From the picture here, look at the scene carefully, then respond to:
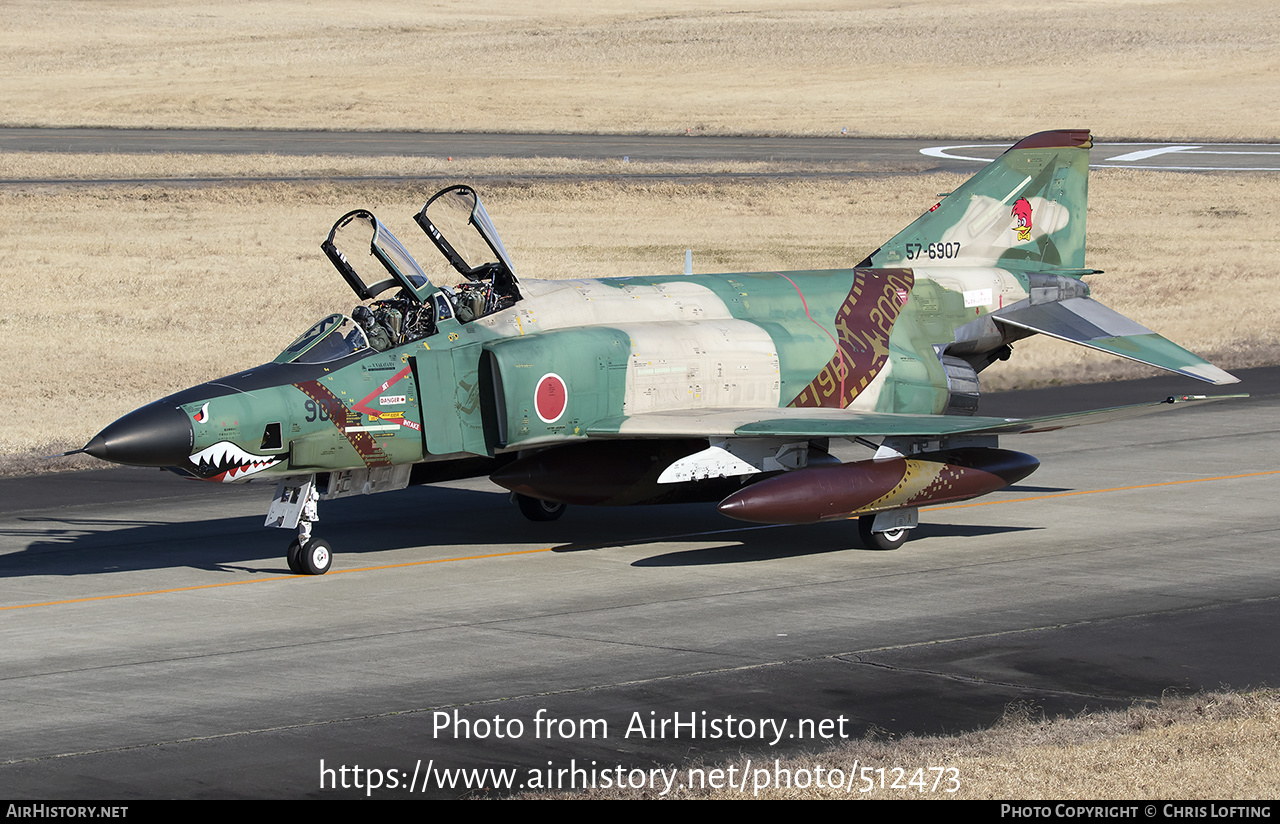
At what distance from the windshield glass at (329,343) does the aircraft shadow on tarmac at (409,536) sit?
Answer: 2.28m

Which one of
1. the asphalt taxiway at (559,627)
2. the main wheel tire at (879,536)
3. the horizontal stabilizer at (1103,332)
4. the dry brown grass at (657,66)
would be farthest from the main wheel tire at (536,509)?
the dry brown grass at (657,66)

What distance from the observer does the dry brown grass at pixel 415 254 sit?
95.9ft

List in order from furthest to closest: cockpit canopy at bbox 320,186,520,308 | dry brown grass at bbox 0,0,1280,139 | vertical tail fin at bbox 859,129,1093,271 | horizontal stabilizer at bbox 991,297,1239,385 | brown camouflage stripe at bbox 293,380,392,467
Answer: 1. dry brown grass at bbox 0,0,1280,139
2. vertical tail fin at bbox 859,129,1093,271
3. horizontal stabilizer at bbox 991,297,1239,385
4. cockpit canopy at bbox 320,186,520,308
5. brown camouflage stripe at bbox 293,380,392,467

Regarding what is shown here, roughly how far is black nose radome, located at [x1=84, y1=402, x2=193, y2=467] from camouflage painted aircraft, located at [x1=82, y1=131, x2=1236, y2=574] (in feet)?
0.06

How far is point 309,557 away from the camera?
597 inches

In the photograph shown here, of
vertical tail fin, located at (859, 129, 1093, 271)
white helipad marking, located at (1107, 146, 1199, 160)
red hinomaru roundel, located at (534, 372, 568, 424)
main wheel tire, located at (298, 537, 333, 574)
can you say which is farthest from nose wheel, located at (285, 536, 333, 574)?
white helipad marking, located at (1107, 146, 1199, 160)

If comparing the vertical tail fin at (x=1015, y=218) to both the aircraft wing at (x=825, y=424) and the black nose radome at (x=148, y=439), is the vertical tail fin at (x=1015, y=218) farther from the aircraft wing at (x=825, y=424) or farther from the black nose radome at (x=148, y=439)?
the black nose radome at (x=148, y=439)

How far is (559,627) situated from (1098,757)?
5.20 meters

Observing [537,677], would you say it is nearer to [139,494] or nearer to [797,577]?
[797,577]

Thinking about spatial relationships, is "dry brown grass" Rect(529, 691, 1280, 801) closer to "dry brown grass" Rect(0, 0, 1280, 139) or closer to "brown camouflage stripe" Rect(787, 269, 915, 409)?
"brown camouflage stripe" Rect(787, 269, 915, 409)

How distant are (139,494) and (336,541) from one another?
13.7 feet

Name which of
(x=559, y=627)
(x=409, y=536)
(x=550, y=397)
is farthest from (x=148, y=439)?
(x=409, y=536)

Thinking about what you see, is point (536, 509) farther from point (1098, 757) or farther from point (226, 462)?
point (1098, 757)

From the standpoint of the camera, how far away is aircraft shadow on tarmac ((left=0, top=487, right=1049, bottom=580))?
53.1ft
